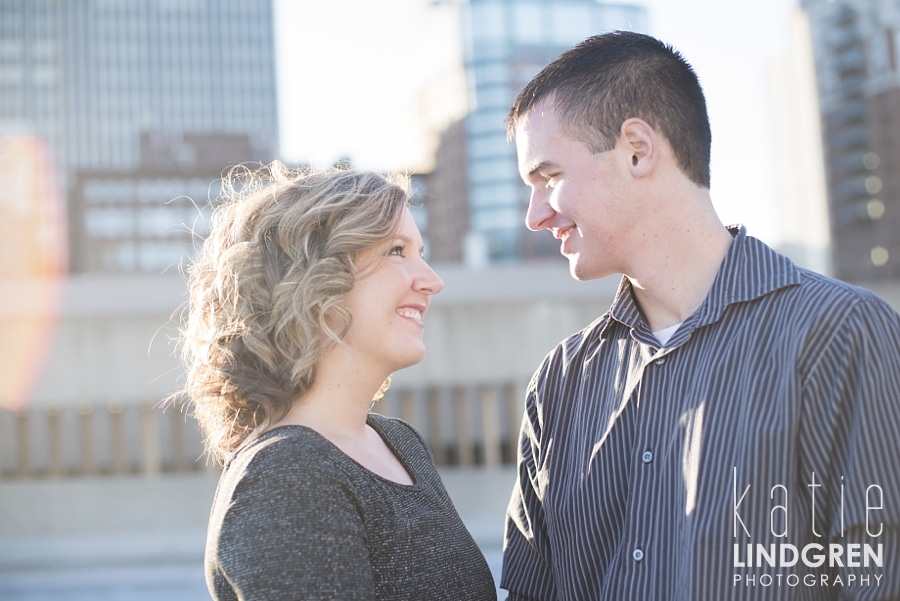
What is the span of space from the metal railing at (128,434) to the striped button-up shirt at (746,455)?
5.66m

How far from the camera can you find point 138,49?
11662cm

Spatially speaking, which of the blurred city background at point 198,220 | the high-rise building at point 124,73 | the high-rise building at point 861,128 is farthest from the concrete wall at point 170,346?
the high-rise building at point 124,73

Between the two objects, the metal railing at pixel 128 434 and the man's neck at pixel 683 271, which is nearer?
the man's neck at pixel 683 271

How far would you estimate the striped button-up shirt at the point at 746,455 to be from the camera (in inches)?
76.0

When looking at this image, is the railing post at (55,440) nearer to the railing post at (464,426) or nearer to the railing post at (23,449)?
the railing post at (23,449)

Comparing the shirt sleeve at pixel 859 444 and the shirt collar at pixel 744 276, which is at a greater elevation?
the shirt collar at pixel 744 276

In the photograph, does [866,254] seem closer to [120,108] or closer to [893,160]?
[893,160]

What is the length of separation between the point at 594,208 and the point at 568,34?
309ft

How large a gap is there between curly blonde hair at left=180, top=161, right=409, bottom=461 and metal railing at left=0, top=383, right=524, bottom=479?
5460mm

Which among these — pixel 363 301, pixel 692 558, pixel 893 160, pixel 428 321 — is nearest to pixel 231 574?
pixel 363 301

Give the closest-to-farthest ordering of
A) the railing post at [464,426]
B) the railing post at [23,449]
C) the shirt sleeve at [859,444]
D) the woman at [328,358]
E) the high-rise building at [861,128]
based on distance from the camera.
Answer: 1. the shirt sleeve at [859,444]
2. the woman at [328,358]
3. the railing post at [23,449]
4. the railing post at [464,426]
5. the high-rise building at [861,128]

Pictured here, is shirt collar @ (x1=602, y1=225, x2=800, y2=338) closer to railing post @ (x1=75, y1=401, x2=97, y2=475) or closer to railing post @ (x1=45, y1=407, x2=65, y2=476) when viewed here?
railing post @ (x1=75, y1=401, x2=97, y2=475)

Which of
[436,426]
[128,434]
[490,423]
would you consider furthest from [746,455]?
[128,434]

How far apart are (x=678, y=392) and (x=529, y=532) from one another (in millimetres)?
715
